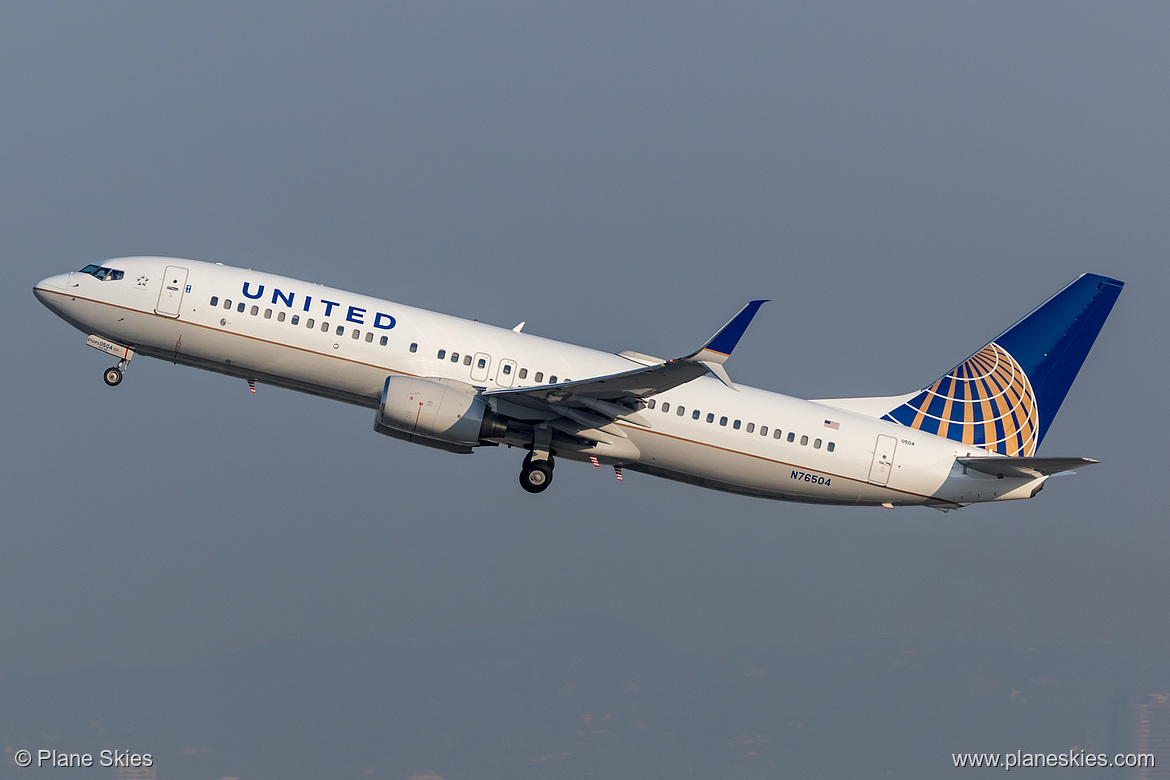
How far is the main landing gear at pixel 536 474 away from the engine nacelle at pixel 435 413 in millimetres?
1679

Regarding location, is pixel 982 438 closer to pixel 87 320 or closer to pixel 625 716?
pixel 87 320

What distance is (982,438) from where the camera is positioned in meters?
38.5

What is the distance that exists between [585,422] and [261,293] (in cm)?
1039

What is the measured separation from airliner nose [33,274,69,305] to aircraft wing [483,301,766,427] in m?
13.6

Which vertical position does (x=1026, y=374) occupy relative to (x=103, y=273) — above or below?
above

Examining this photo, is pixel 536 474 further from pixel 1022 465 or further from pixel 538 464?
pixel 1022 465

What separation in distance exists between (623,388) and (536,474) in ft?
15.8

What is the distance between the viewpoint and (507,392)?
32.4 meters

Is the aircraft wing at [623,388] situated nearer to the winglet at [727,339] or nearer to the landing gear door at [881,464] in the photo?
the winglet at [727,339]

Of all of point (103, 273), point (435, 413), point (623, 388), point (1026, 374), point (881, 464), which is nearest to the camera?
point (623, 388)

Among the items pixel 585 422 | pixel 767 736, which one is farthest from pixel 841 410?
pixel 767 736

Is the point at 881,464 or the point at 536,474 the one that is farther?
the point at 881,464

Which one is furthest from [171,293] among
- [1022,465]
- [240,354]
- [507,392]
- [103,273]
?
[1022,465]

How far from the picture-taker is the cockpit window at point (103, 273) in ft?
111
